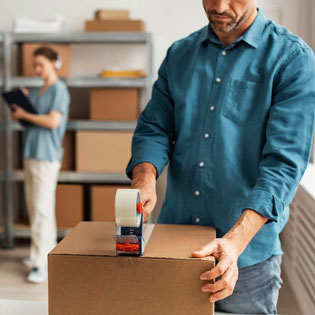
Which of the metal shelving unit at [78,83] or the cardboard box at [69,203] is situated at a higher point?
the metal shelving unit at [78,83]

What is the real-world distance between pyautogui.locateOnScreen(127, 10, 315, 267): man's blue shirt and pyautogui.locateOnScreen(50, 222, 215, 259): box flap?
0.57 ft

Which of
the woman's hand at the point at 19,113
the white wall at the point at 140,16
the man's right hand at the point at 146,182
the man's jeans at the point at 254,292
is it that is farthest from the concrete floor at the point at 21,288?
the man's right hand at the point at 146,182

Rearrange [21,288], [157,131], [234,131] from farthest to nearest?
[21,288], [157,131], [234,131]

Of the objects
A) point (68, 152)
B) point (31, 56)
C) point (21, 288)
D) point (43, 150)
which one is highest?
point (31, 56)

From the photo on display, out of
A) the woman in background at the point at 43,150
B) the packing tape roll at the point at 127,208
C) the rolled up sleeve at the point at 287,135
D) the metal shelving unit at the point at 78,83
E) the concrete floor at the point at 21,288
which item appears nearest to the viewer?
the packing tape roll at the point at 127,208

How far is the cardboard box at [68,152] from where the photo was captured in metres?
4.07

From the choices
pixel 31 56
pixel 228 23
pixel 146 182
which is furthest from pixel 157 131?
pixel 31 56

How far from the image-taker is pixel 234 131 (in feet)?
4.58

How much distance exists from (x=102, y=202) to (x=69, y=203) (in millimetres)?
253

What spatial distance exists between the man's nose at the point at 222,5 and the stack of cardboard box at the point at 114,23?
8.85ft

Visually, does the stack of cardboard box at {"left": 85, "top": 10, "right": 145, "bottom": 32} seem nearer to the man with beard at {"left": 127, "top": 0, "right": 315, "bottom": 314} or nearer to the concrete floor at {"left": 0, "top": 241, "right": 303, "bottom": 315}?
the concrete floor at {"left": 0, "top": 241, "right": 303, "bottom": 315}

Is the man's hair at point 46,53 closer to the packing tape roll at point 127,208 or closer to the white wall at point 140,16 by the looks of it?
the white wall at point 140,16

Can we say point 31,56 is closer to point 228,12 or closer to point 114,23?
point 114,23

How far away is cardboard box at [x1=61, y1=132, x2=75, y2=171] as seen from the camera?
407 centimetres
